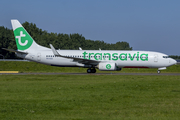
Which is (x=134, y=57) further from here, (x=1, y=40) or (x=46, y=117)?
(x=1, y=40)

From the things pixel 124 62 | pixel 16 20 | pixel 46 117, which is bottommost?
pixel 46 117

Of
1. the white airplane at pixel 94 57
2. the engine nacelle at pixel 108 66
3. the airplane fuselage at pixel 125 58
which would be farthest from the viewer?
the airplane fuselage at pixel 125 58

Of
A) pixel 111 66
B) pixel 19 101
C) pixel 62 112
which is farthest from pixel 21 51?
pixel 62 112

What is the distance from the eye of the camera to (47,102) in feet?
43.5

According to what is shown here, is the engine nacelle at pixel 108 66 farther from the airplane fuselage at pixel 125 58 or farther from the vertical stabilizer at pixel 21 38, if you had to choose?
the vertical stabilizer at pixel 21 38

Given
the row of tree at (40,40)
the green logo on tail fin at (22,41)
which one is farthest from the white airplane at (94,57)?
the row of tree at (40,40)

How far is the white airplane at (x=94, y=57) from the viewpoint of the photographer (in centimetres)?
3931

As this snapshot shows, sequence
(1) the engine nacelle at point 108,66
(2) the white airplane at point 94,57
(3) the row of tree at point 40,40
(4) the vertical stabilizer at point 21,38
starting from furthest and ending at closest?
(3) the row of tree at point 40,40, (4) the vertical stabilizer at point 21,38, (2) the white airplane at point 94,57, (1) the engine nacelle at point 108,66

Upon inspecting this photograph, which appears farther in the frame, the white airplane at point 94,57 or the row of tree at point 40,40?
the row of tree at point 40,40

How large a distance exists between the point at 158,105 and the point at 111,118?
11.7 ft

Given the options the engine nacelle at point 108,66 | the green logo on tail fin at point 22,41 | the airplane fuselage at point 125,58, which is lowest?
the engine nacelle at point 108,66

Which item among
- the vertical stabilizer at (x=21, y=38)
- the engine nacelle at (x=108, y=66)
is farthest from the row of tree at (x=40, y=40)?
the engine nacelle at (x=108, y=66)

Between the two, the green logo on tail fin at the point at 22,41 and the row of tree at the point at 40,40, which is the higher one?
the row of tree at the point at 40,40

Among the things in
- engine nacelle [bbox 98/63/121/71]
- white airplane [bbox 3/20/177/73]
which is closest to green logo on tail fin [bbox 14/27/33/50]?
white airplane [bbox 3/20/177/73]
